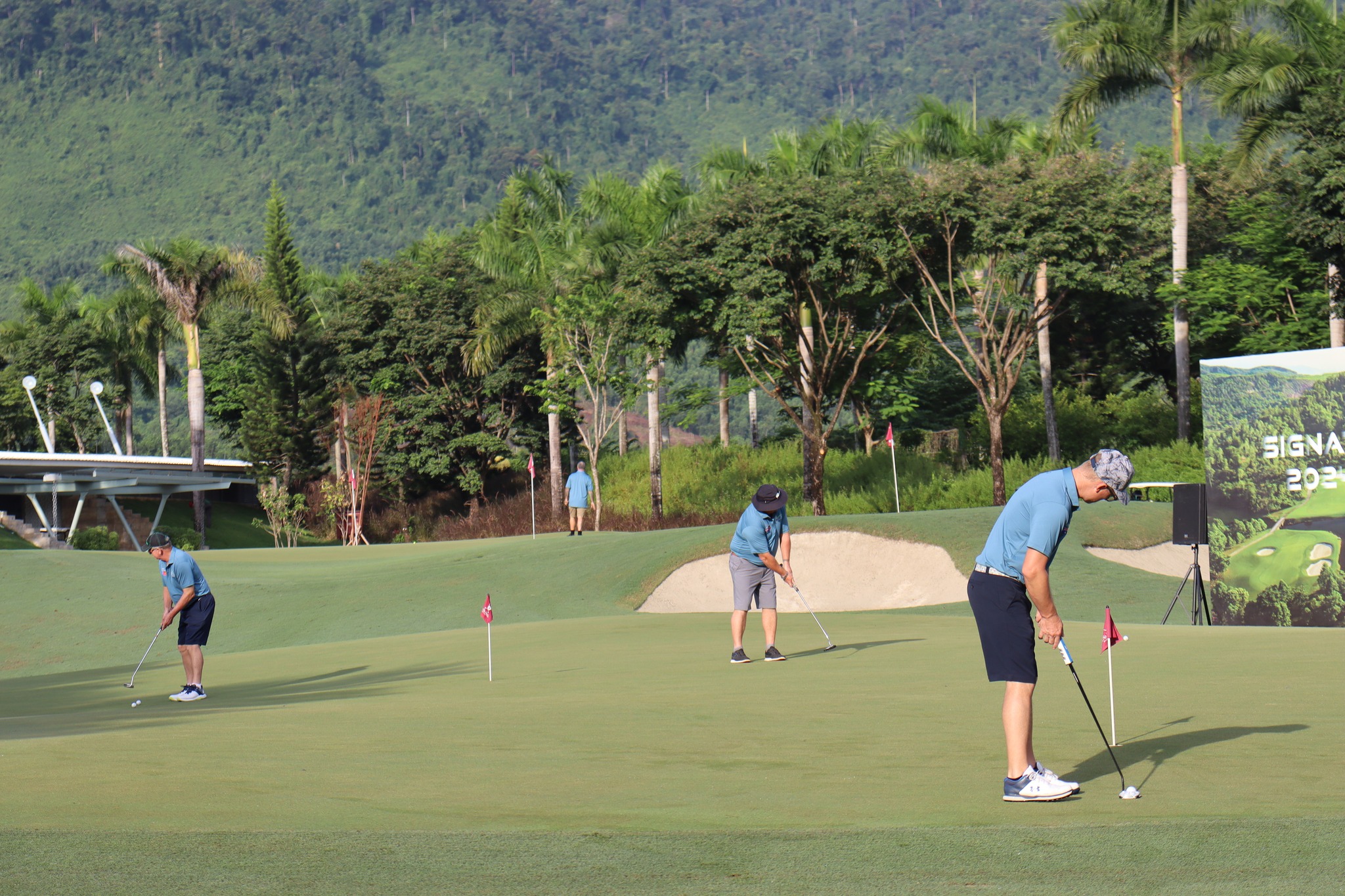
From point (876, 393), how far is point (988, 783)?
128 ft

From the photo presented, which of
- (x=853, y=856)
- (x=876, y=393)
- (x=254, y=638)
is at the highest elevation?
(x=876, y=393)

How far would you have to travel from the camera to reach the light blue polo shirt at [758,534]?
538 inches

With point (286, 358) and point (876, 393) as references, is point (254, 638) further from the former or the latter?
point (286, 358)

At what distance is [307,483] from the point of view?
66062 mm

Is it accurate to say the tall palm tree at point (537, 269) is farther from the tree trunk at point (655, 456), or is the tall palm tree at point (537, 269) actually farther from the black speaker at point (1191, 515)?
the black speaker at point (1191, 515)

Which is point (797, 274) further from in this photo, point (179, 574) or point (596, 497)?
point (179, 574)

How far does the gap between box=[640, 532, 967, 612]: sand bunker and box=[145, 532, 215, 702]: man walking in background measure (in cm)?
1210

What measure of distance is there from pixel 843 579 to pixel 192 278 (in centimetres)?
4166

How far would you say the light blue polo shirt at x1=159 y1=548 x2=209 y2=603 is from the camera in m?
13.5

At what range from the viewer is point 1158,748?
25.9ft

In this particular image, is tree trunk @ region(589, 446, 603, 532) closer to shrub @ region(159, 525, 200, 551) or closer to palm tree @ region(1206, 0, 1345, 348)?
shrub @ region(159, 525, 200, 551)

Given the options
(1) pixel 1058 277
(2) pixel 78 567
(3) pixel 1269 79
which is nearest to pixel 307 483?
(2) pixel 78 567

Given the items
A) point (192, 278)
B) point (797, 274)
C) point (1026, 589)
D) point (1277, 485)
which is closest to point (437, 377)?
point (192, 278)

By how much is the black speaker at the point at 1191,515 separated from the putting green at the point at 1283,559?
630mm
